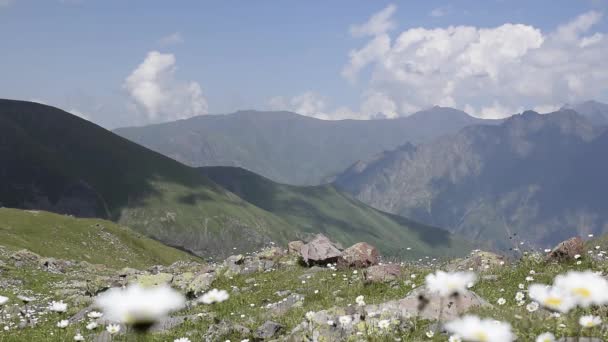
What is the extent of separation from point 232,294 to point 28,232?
83.8 metres

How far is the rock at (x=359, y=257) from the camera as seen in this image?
2356cm

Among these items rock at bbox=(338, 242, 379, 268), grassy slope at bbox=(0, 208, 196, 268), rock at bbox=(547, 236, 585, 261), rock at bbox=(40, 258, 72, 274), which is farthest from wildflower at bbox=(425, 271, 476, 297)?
grassy slope at bbox=(0, 208, 196, 268)

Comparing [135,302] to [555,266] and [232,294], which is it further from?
[232,294]

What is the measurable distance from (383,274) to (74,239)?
86591 mm

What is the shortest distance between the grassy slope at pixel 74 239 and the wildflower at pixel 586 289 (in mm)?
82037

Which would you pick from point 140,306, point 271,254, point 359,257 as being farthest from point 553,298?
point 271,254

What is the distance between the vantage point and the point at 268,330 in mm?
11836

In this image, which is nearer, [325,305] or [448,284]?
[448,284]

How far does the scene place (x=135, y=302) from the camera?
104 inches

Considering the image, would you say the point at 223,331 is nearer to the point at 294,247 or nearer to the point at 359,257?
the point at 359,257

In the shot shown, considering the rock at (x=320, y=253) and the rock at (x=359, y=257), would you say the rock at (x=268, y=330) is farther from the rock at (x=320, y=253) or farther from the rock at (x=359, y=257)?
the rock at (x=320, y=253)

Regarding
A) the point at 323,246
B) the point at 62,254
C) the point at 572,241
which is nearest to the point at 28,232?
the point at 62,254

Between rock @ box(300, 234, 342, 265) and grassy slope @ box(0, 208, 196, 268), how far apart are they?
62.1 m

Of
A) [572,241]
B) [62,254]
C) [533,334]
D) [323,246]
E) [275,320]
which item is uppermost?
[62,254]
